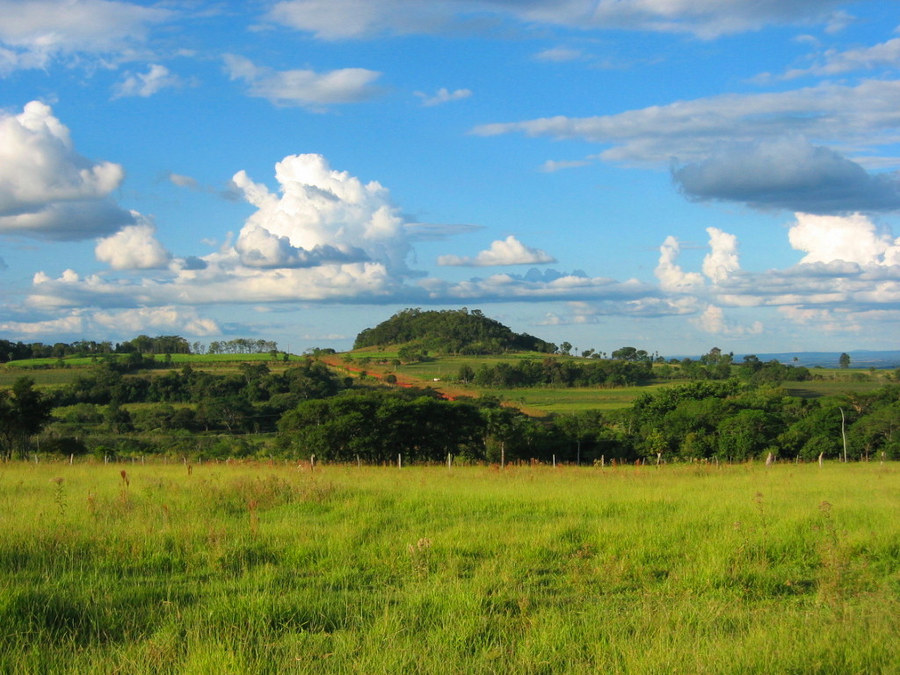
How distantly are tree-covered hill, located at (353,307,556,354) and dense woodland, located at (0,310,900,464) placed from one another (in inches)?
2568

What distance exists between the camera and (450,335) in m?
150

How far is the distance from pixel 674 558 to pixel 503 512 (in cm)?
→ 349

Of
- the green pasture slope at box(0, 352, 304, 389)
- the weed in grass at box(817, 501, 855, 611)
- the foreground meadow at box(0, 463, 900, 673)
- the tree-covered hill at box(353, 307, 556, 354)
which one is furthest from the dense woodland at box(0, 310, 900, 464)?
the tree-covered hill at box(353, 307, 556, 354)

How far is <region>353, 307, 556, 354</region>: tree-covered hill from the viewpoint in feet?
477

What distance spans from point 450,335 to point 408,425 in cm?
10975

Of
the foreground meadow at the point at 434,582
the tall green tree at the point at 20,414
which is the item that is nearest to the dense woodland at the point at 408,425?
the tall green tree at the point at 20,414

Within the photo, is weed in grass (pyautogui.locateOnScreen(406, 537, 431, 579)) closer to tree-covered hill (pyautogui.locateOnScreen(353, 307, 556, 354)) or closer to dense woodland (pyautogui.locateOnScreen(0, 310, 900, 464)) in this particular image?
dense woodland (pyautogui.locateOnScreen(0, 310, 900, 464))

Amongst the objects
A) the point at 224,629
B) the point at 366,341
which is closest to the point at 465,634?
the point at 224,629

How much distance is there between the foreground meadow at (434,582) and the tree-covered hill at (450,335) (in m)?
132

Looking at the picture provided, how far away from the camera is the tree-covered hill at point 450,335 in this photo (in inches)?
5728

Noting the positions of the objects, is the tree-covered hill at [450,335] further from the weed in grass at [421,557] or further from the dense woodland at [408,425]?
the weed in grass at [421,557]

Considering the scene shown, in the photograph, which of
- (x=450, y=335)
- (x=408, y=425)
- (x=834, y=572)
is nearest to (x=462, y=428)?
(x=408, y=425)

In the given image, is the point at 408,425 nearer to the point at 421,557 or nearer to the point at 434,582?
the point at 421,557

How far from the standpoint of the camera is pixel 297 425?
40562mm
